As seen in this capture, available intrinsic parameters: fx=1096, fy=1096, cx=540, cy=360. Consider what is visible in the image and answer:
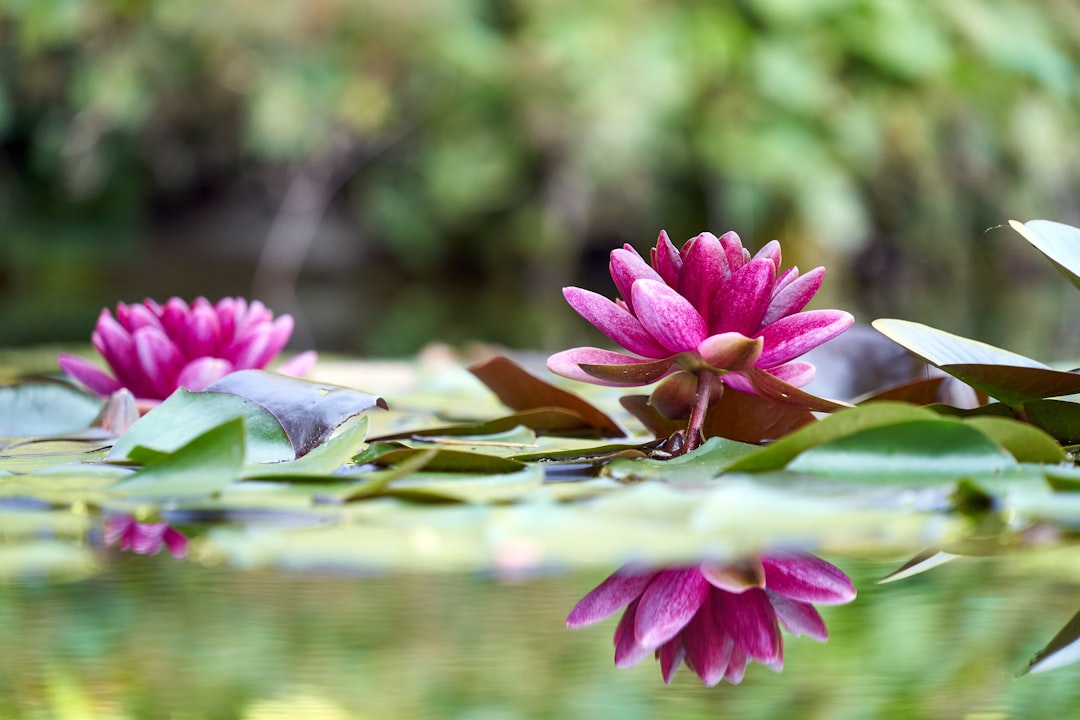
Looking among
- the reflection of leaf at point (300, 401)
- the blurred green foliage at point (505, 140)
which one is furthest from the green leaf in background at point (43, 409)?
the blurred green foliage at point (505, 140)

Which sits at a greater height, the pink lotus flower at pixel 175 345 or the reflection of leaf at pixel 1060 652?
the pink lotus flower at pixel 175 345

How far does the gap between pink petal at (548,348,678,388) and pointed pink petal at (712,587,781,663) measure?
218 millimetres

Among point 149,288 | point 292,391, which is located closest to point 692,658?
point 292,391

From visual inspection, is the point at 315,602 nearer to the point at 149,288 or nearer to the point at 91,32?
the point at 149,288

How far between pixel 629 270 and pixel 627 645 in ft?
0.88

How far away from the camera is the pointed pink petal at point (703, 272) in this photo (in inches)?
21.9

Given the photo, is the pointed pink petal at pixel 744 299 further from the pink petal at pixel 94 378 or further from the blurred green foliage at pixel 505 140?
the blurred green foliage at pixel 505 140

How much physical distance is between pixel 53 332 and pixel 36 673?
1.93 meters

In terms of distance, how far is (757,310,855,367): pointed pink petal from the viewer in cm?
56

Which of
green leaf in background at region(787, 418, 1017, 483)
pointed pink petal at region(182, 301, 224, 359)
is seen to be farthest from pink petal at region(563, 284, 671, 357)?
pointed pink petal at region(182, 301, 224, 359)

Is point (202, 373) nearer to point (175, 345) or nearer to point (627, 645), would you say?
point (175, 345)

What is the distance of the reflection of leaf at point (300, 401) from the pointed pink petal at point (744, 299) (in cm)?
19

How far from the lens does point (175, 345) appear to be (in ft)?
2.53

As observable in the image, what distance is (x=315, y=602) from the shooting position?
0.37 m
